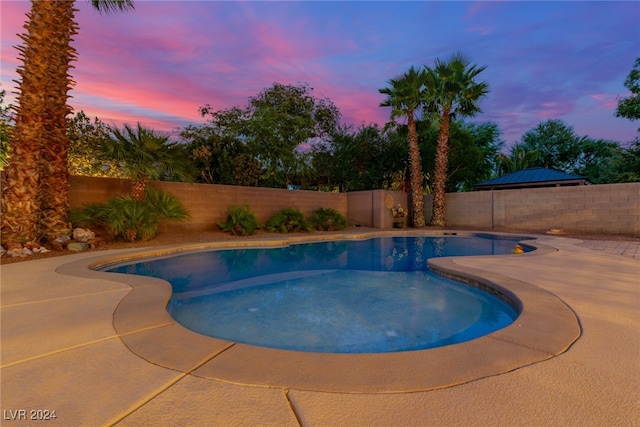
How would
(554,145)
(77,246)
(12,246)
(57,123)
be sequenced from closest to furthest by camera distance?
(12,246) → (57,123) → (77,246) → (554,145)

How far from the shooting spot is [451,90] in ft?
45.3

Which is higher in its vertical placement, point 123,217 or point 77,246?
point 123,217

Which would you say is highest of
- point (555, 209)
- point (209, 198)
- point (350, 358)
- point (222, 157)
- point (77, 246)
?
point (222, 157)

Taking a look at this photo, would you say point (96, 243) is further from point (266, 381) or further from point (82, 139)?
point (82, 139)

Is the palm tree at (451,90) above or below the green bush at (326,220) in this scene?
above

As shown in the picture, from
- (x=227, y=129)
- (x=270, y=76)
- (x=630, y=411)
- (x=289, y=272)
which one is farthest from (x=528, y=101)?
(x=630, y=411)

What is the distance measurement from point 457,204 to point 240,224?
1126 centimetres

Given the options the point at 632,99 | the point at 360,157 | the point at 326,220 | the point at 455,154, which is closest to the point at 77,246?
the point at 326,220

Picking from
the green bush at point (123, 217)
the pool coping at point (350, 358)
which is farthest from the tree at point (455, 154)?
the pool coping at point (350, 358)

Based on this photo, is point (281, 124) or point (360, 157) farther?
point (360, 157)

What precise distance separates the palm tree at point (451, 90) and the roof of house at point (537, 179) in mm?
6281

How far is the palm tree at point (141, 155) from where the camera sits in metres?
7.76

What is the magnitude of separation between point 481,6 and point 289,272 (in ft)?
39.3

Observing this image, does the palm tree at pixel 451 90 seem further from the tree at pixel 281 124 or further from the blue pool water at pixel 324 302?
the blue pool water at pixel 324 302
